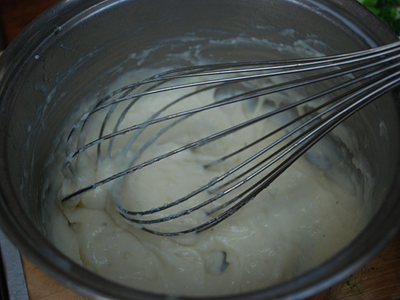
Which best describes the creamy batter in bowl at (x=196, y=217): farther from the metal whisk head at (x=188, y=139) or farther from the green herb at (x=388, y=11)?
the green herb at (x=388, y=11)

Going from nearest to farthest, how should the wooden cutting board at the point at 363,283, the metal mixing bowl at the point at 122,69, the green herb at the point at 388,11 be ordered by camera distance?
the metal mixing bowl at the point at 122,69 → the wooden cutting board at the point at 363,283 → the green herb at the point at 388,11

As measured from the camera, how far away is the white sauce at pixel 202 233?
84 cm

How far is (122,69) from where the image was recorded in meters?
1.04

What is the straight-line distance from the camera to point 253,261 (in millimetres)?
869

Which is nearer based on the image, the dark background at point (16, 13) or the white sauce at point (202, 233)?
the white sauce at point (202, 233)

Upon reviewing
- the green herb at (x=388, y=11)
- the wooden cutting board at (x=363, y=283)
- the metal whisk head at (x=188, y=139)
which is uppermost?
the green herb at (x=388, y=11)

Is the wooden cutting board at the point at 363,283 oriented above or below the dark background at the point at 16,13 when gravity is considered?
below

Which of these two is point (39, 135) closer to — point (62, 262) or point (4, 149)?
point (4, 149)

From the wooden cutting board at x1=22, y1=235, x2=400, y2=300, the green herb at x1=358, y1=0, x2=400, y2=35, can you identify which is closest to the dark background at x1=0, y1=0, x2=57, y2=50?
the wooden cutting board at x1=22, y1=235, x2=400, y2=300

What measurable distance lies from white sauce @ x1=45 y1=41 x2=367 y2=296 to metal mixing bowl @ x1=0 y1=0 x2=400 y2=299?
90 millimetres

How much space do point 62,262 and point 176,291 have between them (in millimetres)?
320

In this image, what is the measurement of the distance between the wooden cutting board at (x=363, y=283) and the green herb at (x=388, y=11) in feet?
1.96

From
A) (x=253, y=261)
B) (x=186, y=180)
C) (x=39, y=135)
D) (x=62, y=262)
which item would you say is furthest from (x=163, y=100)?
(x=62, y=262)

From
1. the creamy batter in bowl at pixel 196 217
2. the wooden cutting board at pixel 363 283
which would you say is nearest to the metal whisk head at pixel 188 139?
the creamy batter in bowl at pixel 196 217
